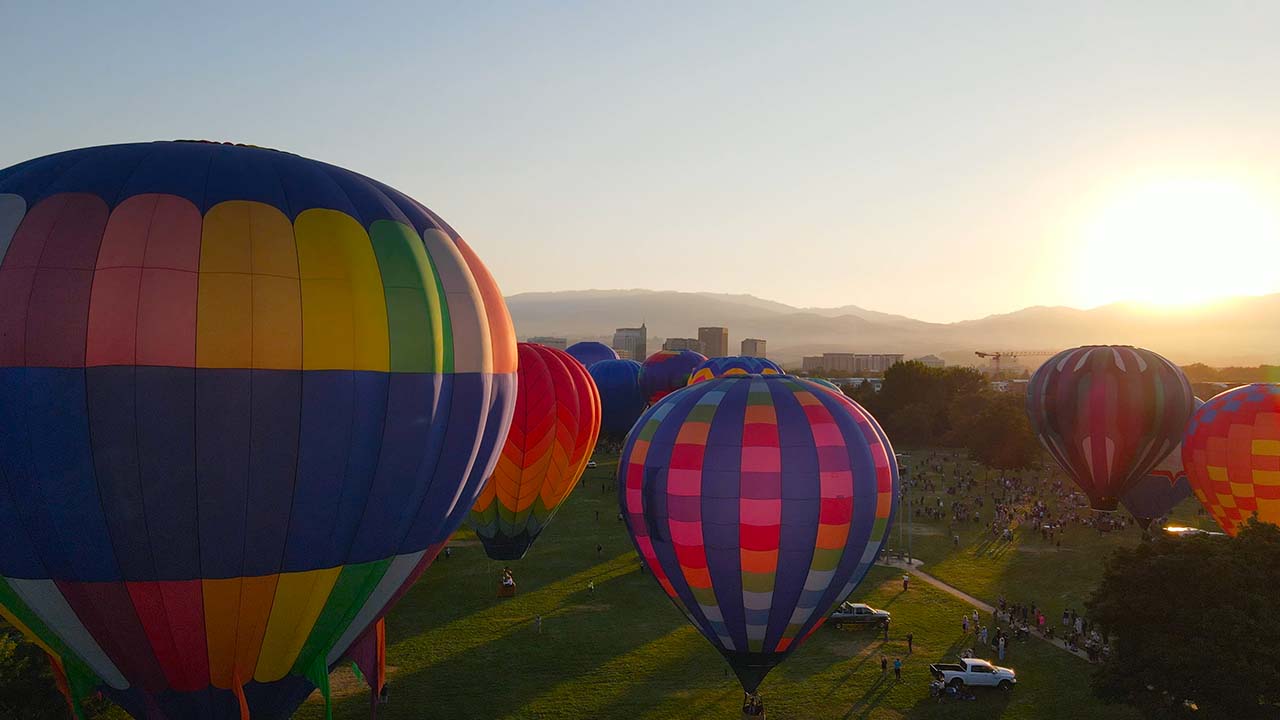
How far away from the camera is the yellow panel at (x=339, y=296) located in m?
8.80

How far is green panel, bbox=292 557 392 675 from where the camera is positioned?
31.3 feet

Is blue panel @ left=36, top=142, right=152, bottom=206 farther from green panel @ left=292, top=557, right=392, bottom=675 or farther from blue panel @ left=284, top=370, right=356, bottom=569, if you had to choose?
green panel @ left=292, top=557, right=392, bottom=675

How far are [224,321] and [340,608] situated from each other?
144 inches

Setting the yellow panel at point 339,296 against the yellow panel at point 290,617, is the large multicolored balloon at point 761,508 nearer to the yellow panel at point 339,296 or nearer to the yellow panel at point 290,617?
the yellow panel at point 290,617

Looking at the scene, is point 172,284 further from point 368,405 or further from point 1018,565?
point 1018,565

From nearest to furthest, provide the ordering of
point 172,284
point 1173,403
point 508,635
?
point 172,284 < point 508,635 < point 1173,403

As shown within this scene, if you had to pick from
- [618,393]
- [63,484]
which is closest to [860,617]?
[63,484]

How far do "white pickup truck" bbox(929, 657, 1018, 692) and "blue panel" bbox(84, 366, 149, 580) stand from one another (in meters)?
15.5

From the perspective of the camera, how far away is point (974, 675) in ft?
57.2

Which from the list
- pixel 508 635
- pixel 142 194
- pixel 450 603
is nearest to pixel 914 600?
pixel 508 635

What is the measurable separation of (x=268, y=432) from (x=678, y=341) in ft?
527

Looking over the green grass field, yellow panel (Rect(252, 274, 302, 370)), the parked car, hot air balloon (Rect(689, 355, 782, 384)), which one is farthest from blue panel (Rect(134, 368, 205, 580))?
hot air balloon (Rect(689, 355, 782, 384))

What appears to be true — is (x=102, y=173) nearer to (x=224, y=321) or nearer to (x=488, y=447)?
(x=224, y=321)

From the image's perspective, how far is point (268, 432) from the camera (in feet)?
28.0
